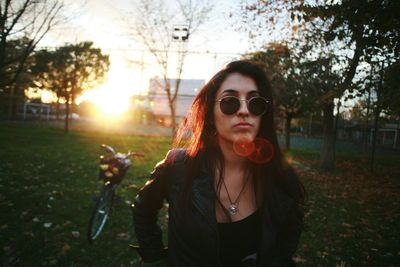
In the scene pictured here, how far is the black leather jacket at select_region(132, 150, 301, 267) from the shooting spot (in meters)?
1.62

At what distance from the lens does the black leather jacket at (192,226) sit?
1.62 meters

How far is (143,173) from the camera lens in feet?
32.2

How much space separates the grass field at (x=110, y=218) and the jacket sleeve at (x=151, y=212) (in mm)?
2632

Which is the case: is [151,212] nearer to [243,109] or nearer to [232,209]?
[232,209]

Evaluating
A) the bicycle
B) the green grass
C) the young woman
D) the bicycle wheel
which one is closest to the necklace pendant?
the young woman

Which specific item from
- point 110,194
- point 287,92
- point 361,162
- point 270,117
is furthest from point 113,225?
point 361,162

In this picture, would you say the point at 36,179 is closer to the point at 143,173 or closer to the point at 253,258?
the point at 143,173

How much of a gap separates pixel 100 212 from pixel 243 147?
12.9 feet

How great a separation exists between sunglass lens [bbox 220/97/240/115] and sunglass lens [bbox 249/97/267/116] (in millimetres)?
101

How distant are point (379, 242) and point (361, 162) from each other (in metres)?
10.6

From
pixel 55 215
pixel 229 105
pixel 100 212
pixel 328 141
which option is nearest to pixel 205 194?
pixel 229 105

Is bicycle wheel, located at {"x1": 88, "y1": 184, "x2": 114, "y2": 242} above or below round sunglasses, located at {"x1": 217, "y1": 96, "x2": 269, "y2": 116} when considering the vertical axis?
below

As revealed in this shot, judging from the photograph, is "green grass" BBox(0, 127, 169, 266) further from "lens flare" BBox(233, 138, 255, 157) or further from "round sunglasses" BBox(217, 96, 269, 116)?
"round sunglasses" BBox(217, 96, 269, 116)

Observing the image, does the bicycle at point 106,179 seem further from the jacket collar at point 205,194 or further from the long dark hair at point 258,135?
the jacket collar at point 205,194
